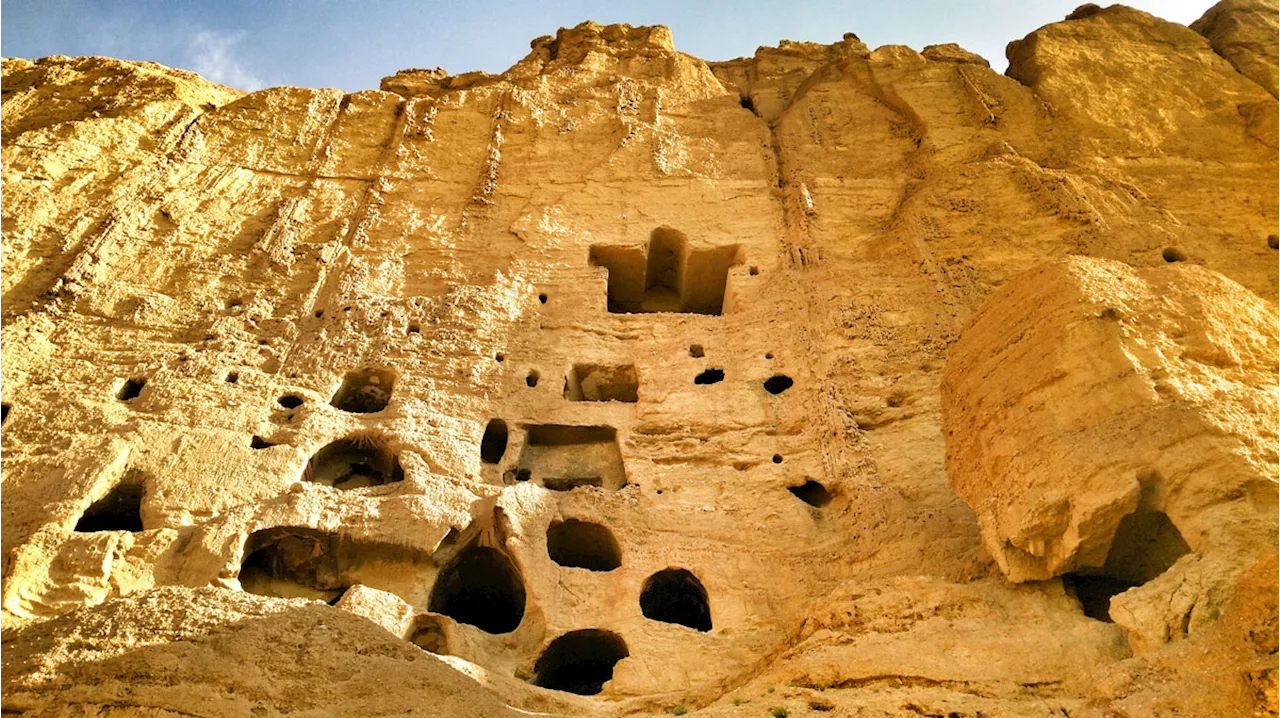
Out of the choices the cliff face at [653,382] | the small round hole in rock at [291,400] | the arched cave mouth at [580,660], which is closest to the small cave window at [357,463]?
the cliff face at [653,382]

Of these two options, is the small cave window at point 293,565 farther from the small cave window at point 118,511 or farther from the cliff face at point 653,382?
the small cave window at point 118,511

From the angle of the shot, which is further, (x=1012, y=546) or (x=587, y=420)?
(x=587, y=420)

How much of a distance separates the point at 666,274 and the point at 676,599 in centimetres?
474

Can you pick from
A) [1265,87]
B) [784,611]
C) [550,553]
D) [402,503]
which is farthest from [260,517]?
[1265,87]

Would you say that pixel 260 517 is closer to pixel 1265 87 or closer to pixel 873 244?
pixel 873 244

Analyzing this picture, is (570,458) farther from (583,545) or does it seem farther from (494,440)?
(583,545)

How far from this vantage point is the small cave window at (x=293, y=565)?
6.56 m

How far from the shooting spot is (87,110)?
11047mm

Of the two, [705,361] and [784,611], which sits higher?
[705,361]

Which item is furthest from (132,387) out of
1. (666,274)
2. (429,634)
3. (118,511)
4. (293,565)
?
(666,274)

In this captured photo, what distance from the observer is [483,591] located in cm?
720

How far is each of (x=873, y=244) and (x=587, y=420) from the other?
13.3 feet

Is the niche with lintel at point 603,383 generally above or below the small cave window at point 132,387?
above

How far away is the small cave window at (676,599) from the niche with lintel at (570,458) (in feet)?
3.34
